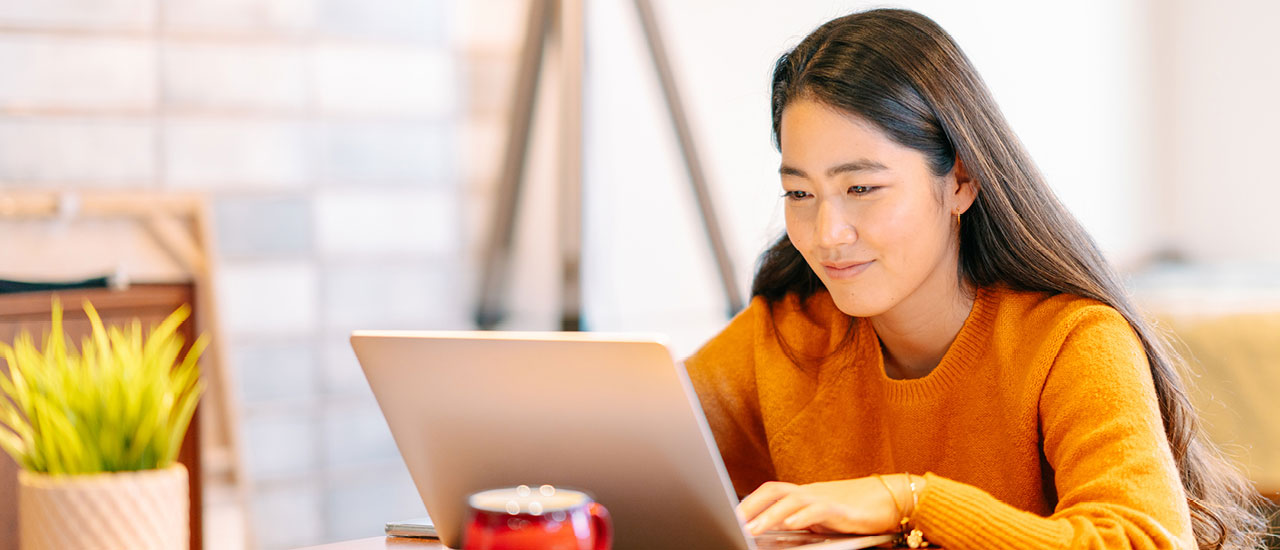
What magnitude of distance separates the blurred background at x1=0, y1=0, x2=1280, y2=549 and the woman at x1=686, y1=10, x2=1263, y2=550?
0.92 ft

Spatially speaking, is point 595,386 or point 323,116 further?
point 323,116

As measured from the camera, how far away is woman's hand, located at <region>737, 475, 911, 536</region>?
944 mm

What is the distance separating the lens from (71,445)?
2.44 ft

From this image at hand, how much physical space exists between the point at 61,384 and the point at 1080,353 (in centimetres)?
87

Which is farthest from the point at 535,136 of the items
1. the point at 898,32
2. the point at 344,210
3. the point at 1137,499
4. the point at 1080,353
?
the point at 1137,499

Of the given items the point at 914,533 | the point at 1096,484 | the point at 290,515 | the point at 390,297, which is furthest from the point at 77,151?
the point at 1096,484

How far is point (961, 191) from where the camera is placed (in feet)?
4.24

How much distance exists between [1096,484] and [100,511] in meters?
0.76

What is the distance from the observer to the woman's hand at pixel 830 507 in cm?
94

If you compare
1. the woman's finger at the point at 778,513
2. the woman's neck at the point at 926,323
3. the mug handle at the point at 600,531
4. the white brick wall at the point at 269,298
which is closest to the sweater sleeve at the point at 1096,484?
the woman's finger at the point at 778,513

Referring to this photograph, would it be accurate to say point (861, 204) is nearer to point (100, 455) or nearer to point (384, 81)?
point (100, 455)

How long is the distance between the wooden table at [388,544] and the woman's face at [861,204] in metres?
0.49

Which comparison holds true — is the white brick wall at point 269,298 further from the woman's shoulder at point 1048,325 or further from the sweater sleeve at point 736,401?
the woman's shoulder at point 1048,325

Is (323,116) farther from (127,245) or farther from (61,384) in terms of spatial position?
(61,384)
